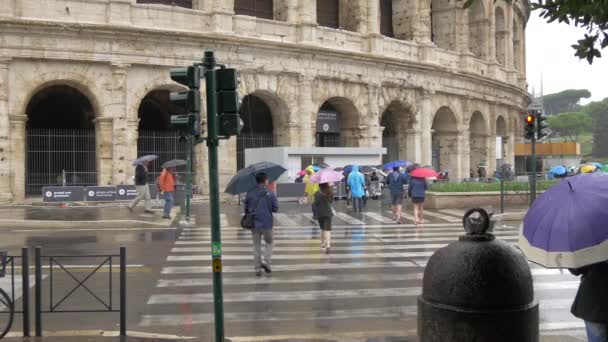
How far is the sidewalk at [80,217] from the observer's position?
1723 cm

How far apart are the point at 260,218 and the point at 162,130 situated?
75.5 ft

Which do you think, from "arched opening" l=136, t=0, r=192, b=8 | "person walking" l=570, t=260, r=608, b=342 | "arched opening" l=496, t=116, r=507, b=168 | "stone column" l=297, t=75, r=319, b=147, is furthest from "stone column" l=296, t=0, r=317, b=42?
"person walking" l=570, t=260, r=608, b=342

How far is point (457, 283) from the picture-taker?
3498 mm

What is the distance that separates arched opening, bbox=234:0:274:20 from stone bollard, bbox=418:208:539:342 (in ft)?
92.6

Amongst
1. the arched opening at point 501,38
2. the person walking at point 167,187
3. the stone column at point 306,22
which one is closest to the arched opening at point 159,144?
the stone column at point 306,22

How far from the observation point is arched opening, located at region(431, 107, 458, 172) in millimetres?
36531

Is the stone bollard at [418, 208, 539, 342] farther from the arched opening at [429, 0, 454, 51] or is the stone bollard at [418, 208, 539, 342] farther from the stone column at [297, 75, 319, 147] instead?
the arched opening at [429, 0, 454, 51]

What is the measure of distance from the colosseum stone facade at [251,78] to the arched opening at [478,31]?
8 centimetres

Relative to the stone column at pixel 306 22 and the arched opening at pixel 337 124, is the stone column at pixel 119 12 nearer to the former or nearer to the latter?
the stone column at pixel 306 22

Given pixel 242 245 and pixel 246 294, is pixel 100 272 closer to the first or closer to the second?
pixel 246 294

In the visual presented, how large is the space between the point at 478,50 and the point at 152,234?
95.6 ft

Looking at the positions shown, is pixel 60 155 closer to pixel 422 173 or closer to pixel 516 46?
pixel 422 173

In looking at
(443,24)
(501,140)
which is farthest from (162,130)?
(501,140)

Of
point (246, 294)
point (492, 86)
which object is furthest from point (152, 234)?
point (492, 86)
